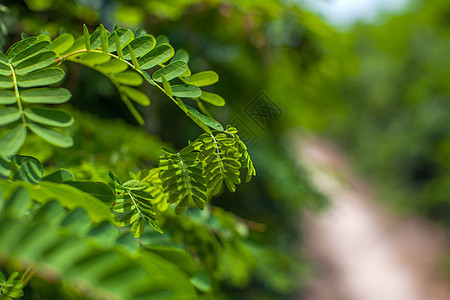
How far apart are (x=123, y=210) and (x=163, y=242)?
0.13 m

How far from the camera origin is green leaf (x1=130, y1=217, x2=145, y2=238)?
598 mm

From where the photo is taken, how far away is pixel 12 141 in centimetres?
52

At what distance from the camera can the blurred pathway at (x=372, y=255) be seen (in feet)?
20.2

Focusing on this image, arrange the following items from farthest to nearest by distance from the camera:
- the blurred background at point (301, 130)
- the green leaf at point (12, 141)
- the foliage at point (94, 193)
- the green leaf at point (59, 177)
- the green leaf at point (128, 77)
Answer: the blurred background at point (301, 130) < the green leaf at point (128, 77) < the green leaf at point (59, 177) < the green leaf at point (12, 141) < the foliage at point (94, 193)

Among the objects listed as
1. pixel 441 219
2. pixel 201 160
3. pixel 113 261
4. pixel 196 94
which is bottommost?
pixel 113 261

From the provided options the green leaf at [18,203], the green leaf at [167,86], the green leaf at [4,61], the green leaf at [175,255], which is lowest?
the green leaf at [18,203]

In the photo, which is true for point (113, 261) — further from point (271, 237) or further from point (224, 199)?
point (271, 237)

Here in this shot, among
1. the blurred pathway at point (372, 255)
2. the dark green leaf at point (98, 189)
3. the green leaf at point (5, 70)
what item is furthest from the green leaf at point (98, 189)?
the blurred pathway at point (372, 255)

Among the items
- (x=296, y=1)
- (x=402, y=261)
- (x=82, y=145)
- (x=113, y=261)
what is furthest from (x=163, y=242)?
(x=402, y=261)

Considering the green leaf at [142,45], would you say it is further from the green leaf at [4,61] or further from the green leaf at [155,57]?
the green leaf at [4,61]

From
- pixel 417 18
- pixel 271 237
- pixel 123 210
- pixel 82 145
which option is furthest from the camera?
pixel 417 18

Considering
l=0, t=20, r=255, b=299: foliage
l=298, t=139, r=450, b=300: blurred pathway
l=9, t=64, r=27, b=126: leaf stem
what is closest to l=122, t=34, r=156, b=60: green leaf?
l=0, t=20, r=255, b=299: foliage

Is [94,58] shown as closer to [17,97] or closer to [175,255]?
[17,97]

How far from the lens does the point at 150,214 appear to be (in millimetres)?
632
